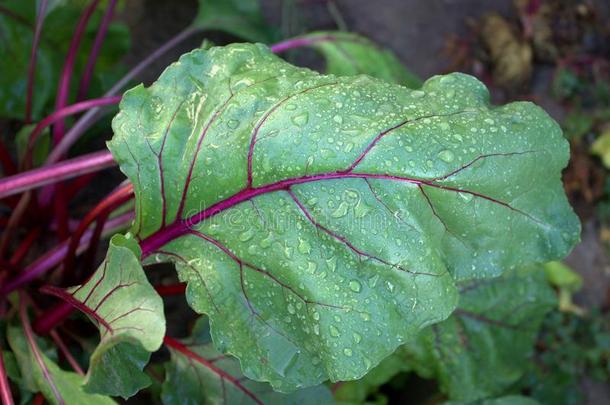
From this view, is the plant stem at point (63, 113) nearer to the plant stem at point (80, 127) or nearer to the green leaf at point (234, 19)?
the plant stem at point (80, 127)

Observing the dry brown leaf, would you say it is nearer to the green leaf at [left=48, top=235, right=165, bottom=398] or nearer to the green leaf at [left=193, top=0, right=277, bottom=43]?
the green leaf at [left=193, top=0, right=277, bottom=43]

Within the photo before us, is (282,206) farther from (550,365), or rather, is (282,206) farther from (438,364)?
(550,365)

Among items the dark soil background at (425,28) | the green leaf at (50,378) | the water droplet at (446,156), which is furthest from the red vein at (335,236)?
the dark soil background at (425,28)

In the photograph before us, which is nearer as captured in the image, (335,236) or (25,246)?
(335,236)

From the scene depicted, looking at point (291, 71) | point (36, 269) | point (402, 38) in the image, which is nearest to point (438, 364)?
point (291, 71)

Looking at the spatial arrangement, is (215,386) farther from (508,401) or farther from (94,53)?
(94,53)

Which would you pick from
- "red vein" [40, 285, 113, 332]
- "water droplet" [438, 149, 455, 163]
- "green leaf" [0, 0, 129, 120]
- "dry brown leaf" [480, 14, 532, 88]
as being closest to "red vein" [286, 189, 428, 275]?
"water droplet" [438, 149, 455, 163]

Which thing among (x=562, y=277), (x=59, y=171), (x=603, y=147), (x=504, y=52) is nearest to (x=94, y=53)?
(x=59, y=171)
